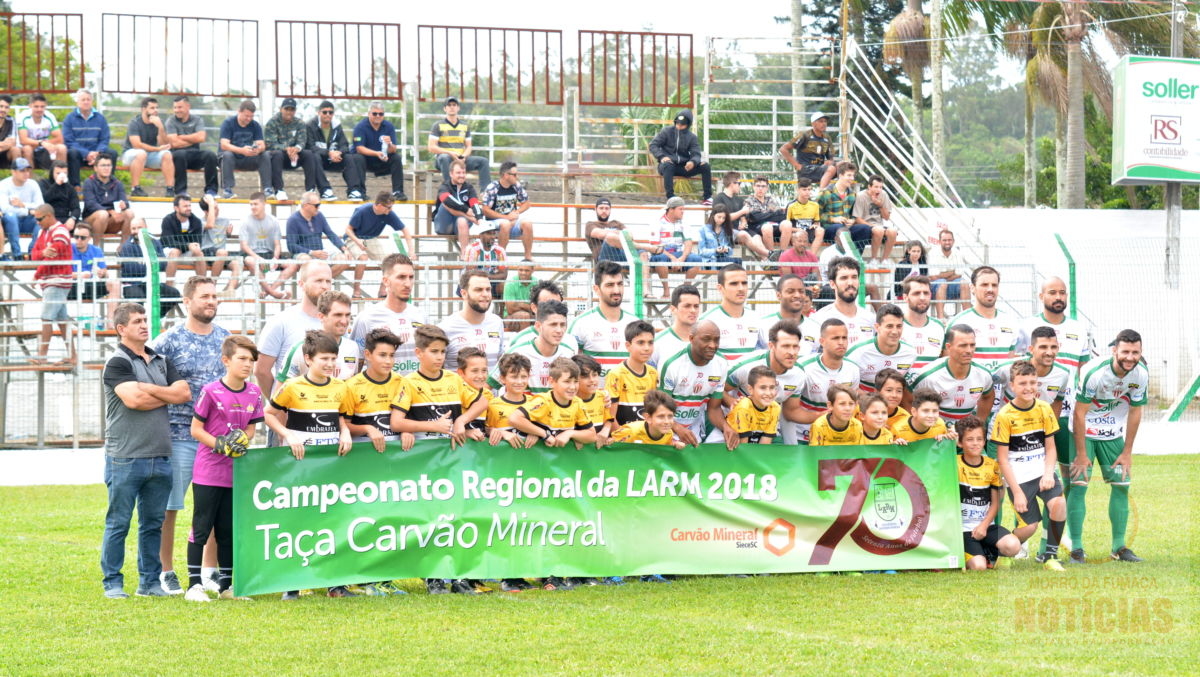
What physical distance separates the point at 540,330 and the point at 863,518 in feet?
8.92

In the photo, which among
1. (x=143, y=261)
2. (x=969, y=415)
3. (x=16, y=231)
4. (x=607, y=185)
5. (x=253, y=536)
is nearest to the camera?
(x=253, y=536)

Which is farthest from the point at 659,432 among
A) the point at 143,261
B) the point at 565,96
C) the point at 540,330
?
the point at 565,96

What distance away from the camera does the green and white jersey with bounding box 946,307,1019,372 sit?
11.0 metres

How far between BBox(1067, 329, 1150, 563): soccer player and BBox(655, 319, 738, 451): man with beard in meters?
2.80

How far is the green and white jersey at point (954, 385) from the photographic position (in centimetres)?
1029

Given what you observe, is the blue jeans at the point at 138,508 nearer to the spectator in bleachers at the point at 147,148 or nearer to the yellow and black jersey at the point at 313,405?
the yellow and black jersey at the point at 313,405

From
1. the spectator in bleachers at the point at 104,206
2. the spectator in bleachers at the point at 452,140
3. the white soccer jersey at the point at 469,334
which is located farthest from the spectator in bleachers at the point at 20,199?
the white soccer jersey at the point at 469,334

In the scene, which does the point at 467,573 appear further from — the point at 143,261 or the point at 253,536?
the point at 143,261

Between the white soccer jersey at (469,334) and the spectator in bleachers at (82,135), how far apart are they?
11.0 m

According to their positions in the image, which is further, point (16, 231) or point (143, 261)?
point (16, 231)

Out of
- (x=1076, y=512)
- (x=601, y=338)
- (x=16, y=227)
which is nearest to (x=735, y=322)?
(x=601, y=338)

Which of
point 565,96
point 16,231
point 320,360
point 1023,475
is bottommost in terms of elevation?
point 1023,475

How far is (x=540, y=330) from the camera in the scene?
984cm

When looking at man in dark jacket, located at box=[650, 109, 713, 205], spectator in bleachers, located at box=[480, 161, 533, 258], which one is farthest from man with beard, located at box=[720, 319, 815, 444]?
man in dark jacket, located at box=[650, 109, 713, 205]
